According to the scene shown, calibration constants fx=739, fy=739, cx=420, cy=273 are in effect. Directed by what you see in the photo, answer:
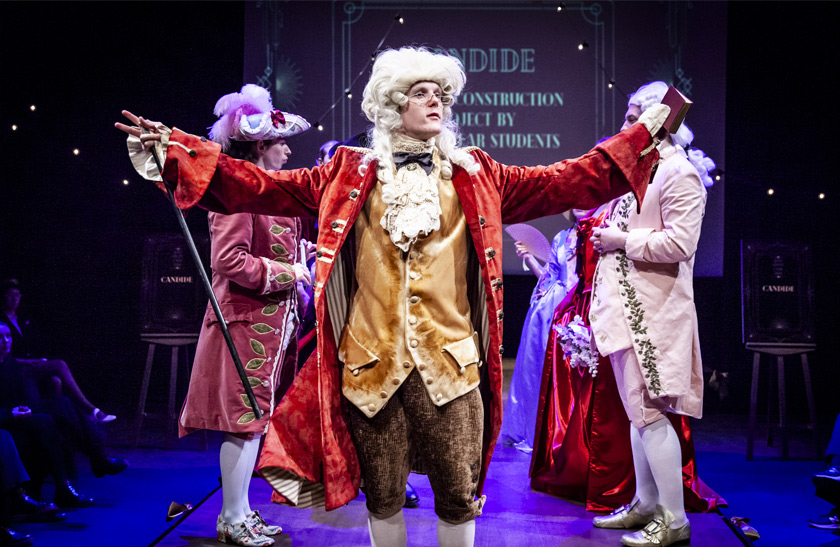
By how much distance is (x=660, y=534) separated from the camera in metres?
2.69

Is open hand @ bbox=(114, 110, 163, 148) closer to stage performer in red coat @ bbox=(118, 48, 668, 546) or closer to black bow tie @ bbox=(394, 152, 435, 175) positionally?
stage performer in red coat @ bbox=(118, 48, 668, 546)

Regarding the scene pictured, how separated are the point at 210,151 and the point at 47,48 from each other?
2.37 meters

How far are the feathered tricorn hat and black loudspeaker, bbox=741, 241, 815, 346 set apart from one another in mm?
3033

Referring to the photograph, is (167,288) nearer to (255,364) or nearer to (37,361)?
(37,361)

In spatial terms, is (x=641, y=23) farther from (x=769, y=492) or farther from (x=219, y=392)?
(x=219, y=392)

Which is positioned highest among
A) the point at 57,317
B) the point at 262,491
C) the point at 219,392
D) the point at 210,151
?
the point at 210,151

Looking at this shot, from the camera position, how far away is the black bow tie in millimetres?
1953

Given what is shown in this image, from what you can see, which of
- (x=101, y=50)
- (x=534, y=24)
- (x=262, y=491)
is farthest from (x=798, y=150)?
(x=101, y=50)

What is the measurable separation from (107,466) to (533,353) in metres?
2.40

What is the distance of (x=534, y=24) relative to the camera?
5188 mm

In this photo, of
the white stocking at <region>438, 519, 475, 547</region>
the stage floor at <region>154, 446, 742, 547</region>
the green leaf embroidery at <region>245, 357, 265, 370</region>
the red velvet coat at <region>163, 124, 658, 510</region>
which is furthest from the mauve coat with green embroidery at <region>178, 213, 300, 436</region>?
the white stocking at <region>438, 519, 475, 547</region>

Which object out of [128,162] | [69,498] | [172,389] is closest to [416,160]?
[69,498]

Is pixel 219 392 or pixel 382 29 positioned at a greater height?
pixel 382 29

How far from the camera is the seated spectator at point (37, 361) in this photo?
2.87 meters
